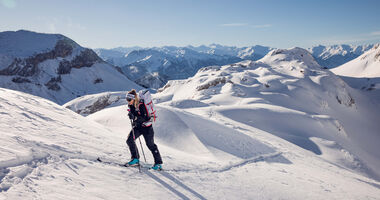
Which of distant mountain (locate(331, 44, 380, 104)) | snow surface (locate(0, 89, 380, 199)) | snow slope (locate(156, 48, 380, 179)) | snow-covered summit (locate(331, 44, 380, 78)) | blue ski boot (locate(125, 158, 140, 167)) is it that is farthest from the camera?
snow-covered summit (locate(331, 44, 380, 78))

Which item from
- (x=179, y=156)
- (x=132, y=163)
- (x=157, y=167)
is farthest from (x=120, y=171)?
(x=179, y=156)

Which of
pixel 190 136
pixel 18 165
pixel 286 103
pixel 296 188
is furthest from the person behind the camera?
pixel 286 103

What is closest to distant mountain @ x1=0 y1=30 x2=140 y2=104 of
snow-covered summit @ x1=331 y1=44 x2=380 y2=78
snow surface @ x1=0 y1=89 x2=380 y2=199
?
snow surface @ x1=0 y1=89 x2=380 y2=199

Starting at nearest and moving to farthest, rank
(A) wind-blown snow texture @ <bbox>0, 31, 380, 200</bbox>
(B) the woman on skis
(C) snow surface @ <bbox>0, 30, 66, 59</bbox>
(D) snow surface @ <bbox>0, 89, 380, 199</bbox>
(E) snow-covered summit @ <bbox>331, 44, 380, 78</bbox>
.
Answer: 1. (D) snow surface @ <bbox>0, 89, 380, 199</bbox>
2. (A) wind-blown snow texture @ <bbox>0, 31, 380, 200</bbox>
3. (B) the woman on skis
4. (C) snow surface @ <bbox>0, 30, 66, 59</bbox>
5. (E) snow-covered summit @ <bbox>331, 44, 380, 78</bbox>

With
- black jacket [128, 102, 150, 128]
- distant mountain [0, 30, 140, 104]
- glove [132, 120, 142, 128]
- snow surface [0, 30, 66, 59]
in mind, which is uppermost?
snow surface [0, 30, 66, 59]

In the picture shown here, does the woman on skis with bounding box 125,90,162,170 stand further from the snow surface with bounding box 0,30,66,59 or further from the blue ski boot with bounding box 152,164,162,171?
the snow surface with bounding box 0,30,66,59

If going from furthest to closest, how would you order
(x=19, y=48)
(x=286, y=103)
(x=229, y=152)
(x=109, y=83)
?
(x=109, y=83) → (x=19, y=48) → (x=286, y=103) → (x=229, y=152)

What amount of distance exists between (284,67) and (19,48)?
85.9 meters

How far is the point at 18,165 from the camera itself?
203 inches

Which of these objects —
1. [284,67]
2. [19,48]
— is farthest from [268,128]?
[19,48]

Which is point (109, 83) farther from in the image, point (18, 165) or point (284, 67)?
point (18, 165)

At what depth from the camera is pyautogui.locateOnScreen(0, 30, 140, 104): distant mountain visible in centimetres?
7244

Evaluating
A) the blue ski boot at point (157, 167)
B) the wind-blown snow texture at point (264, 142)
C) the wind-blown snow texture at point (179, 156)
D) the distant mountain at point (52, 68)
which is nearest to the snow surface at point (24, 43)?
the distant mountain at point (52, 68)

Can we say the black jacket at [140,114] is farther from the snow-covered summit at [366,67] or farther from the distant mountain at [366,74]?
the snow-covered summit at [366,67]
